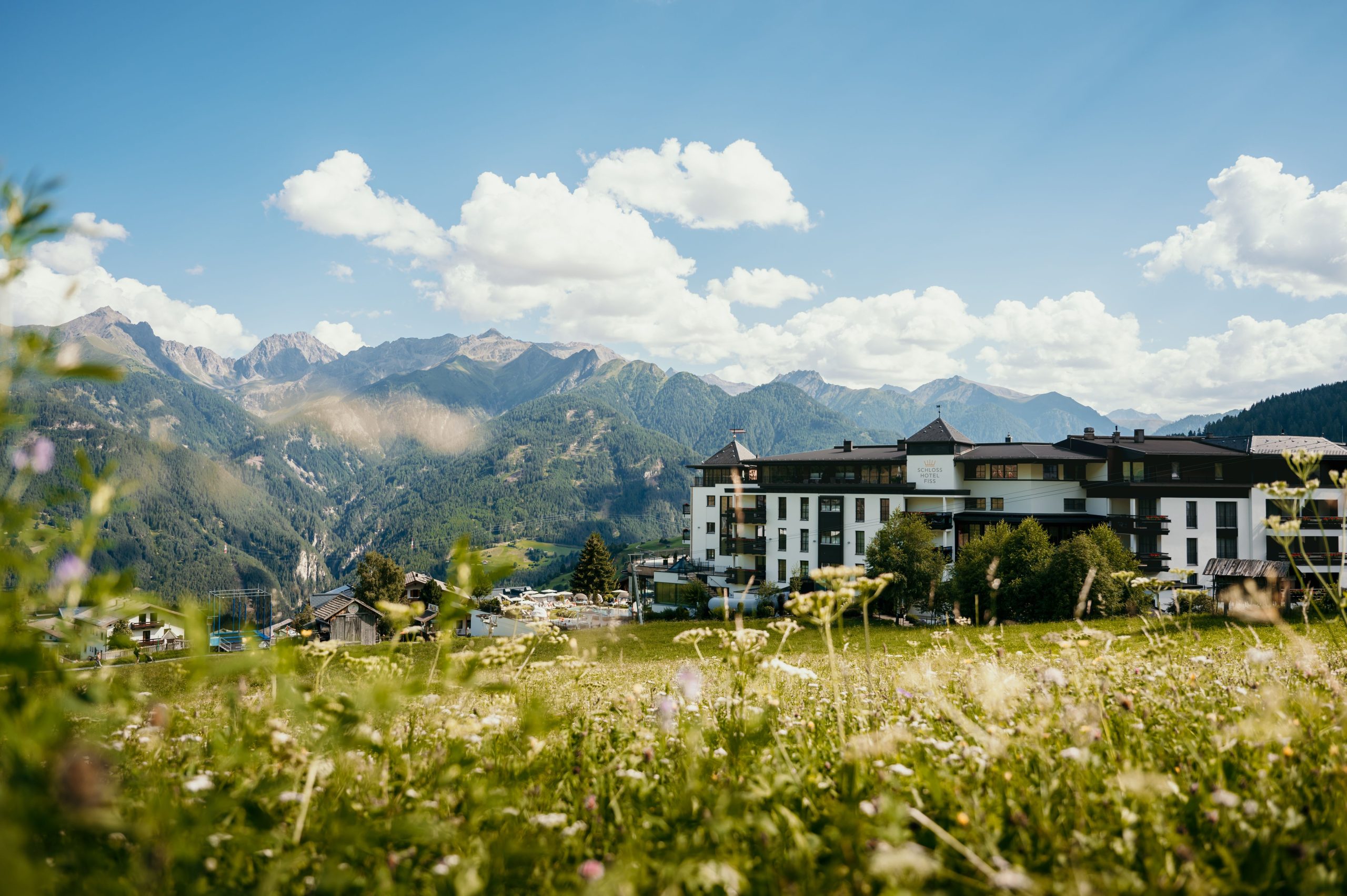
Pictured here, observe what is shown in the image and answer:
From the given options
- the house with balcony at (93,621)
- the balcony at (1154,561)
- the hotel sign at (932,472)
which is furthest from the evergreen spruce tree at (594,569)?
the house with balcony at (93,621)

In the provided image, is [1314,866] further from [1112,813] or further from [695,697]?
[695,697]

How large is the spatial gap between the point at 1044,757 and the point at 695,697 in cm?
296

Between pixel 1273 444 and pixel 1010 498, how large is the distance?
17.1 meters

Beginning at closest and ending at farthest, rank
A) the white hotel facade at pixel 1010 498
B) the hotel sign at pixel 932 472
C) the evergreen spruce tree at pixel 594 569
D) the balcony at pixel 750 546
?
the white hotel facade at pixel 1010 498 → the hotel sign at pixel 932 472 → the balcony at pixel 750 546 → the evergreen spruce tree at pixel 594 569

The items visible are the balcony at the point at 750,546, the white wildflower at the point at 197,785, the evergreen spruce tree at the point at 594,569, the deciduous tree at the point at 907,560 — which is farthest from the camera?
the evergreen spruce tree at the point at 594,569

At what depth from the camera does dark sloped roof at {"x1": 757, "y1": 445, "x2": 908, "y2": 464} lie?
193 feet

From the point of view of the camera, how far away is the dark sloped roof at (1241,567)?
4100cm

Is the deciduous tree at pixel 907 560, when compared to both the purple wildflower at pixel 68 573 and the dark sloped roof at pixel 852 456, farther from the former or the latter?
the purple wildflower at pixel 68 573

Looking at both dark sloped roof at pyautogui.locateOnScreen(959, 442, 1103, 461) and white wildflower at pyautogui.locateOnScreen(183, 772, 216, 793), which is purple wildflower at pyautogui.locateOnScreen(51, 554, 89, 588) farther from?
dark sloped roof at pyautogui.locateOnScreen(959, 442, 1103, 461)

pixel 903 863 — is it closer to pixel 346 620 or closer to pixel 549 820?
pixel 549 820

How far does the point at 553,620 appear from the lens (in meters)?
7.17

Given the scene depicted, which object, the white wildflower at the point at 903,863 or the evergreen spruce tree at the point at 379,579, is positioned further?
the evergreen spruce tree at the point at 379,579

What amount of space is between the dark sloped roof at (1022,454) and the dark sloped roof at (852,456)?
5276 millimetres

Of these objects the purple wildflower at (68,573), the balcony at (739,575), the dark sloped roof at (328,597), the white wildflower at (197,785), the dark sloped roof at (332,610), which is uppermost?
the purple wildflower at (68,573)
